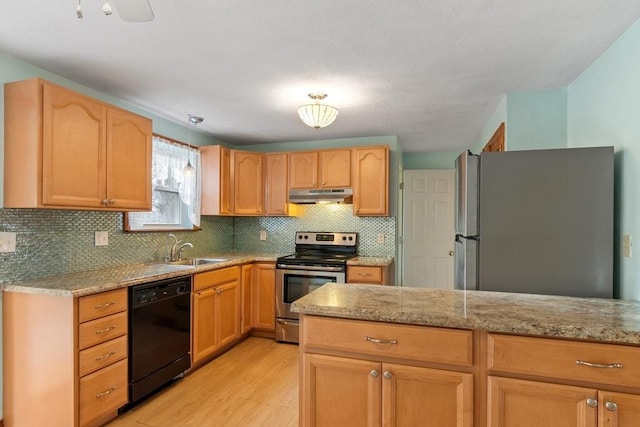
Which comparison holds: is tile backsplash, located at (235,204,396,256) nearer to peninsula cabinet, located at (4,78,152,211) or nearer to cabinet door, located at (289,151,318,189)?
cabinet door, located at (289,151,318,189)

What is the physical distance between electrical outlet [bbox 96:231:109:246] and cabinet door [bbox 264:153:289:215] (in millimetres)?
1825

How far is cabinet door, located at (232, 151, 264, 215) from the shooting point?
411cm

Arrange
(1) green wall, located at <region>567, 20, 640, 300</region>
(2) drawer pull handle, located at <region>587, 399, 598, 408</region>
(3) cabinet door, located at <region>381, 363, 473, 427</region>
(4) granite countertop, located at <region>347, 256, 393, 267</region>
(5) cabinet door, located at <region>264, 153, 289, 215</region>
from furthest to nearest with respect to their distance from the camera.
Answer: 1. (5) cabinet door, located at <region>264, 153, 289, 215</region>
2. (4) granite countertop, located at <region>347, 256, 393, 267</region>
3. (1) green wall, located at <region>567, 20, 640, 300</region>
4. (3) cabinet door, located at <region>381, 363, 473, 427</region>
5. (2) drawer pull handle, located at <region>587, 399, 598, 408</region>

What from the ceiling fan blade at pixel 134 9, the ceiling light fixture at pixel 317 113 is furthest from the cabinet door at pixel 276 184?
the ceiling fan blade at pixel 134 9

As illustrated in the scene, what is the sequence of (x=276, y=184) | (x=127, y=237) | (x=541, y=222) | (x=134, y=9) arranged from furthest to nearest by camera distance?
1. (x=276, y=184)
2. (x=127, y=237)
3. (x=541, y=222)
4. (x=134, y=9)

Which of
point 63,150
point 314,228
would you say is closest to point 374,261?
point 314,228

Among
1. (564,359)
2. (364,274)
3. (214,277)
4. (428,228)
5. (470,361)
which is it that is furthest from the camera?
(428,228)

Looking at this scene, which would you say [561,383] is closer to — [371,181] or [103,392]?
[103,392]

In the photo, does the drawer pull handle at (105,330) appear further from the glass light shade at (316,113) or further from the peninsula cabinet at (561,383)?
the peninsula cabinet at (561,383)

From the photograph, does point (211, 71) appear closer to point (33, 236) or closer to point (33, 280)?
point (33, 236)

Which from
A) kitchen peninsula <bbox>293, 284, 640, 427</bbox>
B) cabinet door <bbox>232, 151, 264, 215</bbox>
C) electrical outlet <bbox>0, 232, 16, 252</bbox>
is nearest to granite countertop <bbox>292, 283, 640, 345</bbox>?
kitchen peninsula <bbox>293, 284, 640, 427</bbox>

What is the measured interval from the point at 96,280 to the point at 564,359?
2530 millimetres

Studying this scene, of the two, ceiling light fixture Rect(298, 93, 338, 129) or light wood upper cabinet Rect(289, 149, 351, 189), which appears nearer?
ceiling light fixture Rect(298, 93, 338, 129)

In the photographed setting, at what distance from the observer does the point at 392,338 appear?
1.47 meters
